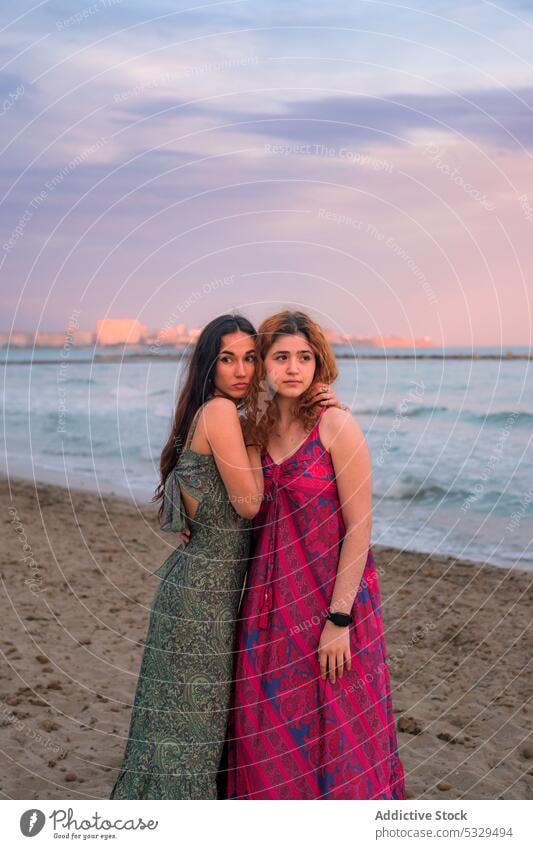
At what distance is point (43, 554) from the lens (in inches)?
379

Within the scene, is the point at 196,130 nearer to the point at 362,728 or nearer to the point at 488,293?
the point at 488,293

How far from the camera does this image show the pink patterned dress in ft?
11.8

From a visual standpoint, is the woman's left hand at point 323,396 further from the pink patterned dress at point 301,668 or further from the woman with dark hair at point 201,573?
the pink patterned dress at point 301,668

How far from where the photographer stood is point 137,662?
675cm

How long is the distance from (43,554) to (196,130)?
5125 mm

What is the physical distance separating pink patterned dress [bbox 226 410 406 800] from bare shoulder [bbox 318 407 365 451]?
0.11 feet

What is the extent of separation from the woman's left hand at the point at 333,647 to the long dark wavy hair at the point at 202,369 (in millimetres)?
947

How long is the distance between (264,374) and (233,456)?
0.34 m

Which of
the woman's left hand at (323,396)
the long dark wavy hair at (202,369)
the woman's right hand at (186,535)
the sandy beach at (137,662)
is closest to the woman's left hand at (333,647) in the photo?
the woman's right hand at (186,535)

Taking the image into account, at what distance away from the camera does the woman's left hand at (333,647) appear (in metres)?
3.58

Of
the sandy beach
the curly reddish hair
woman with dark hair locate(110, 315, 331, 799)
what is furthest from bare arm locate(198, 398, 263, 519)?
the sandy beach

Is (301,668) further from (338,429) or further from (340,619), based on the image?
(338,429)

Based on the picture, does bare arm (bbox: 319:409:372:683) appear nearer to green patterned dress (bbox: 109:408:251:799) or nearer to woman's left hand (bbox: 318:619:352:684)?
woman's left hand (bbox: 318:619:352:684)

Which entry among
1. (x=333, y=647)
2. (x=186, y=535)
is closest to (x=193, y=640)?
(x=186, y=535)
